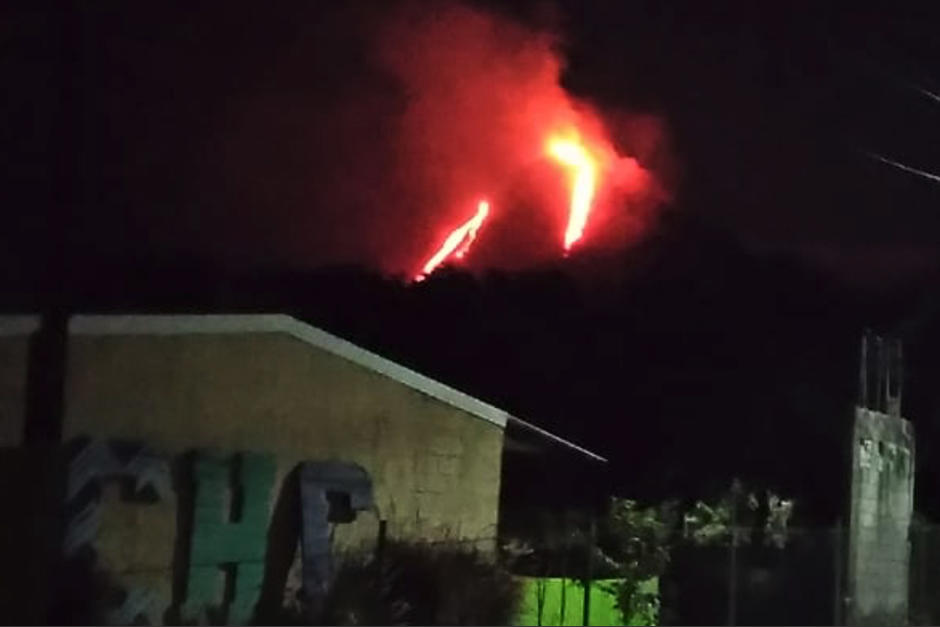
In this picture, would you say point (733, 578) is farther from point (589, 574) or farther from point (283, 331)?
point (283, 331)

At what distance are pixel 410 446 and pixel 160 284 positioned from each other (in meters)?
2.89

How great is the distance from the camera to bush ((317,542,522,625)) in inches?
524

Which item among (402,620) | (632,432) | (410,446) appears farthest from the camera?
(632,432)

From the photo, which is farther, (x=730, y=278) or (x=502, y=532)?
(x=730, y=278)

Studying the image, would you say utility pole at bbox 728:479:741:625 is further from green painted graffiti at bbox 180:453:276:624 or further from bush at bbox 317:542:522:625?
green painted graffiti at bbox 180:453:276:624

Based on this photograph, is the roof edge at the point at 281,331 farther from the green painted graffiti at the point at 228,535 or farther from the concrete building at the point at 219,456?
the green painted graffiti at the point at 228,535

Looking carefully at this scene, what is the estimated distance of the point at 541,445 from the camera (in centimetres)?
1862

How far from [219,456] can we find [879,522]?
629cm

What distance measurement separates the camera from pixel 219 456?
49.0 feet

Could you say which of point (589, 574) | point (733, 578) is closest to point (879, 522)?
point (733, 578)

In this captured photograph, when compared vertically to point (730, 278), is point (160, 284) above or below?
below

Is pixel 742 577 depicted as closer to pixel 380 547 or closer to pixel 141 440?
pixel 380 547

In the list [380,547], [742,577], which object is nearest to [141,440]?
[380,547]

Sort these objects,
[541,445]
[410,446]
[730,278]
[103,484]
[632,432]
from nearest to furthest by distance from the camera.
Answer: [103,484], [410,446], [541,445], [632,432], [730,278]
